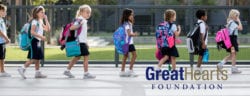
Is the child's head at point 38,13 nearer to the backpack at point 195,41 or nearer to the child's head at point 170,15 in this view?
the child's head at point 170,15

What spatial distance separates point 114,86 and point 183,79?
5.76 feet

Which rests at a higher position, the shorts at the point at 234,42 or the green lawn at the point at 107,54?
the shorts at the point at 234,42

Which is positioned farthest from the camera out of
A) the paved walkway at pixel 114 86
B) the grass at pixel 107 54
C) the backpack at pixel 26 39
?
the grass at pixel 107 54

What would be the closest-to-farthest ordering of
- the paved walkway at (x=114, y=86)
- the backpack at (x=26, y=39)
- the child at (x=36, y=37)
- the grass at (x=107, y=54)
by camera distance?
the paved walkway at (x=114, y=86) → the child at (x=36, y=37) → the backpack at (x=26, y=39) → the grass at (x=107, y=54)

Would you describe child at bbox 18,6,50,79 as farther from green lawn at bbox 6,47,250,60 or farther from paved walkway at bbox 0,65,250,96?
green lawn at bbox 6,47,250,60

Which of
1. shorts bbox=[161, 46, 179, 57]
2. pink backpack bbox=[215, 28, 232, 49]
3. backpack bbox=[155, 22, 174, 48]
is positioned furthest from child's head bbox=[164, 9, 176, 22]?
Answer: pink backpack bbox=[215, 28, 232, 49]

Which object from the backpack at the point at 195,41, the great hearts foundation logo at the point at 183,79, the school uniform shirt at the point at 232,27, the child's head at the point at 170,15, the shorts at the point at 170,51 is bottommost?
the great hearts foundation logo at the point at 183,79

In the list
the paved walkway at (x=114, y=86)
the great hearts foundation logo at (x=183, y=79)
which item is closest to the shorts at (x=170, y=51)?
the great hearts foundation logo at (x=183, y=79)

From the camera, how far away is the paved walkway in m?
9.43

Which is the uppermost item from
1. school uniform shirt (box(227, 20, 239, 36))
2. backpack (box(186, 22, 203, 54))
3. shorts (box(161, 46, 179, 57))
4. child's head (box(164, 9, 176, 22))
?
child's head (box(164, 9, 176, 22))

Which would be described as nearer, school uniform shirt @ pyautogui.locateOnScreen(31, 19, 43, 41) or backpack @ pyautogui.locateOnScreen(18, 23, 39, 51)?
school uniform shirt @ pyautogui.locateOnScreen(31, 19, 43, 41)

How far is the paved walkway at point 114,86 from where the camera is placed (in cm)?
943

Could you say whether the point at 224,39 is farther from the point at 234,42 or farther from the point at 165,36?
the point at 165,36

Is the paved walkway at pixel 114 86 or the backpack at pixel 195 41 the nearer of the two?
the paved walkway at pixel 114 86
